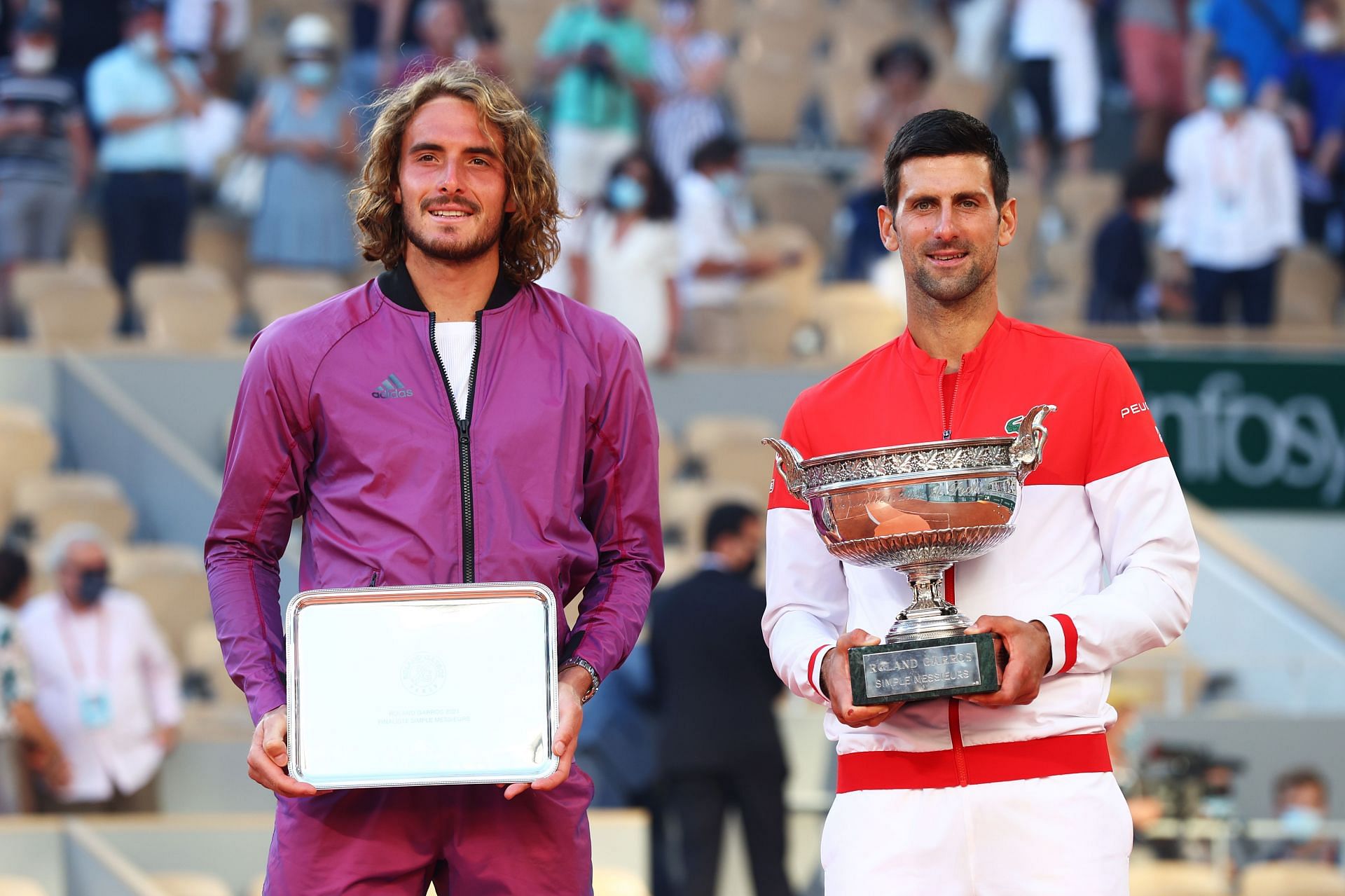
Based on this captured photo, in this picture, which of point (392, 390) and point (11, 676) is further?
point (11, 676)

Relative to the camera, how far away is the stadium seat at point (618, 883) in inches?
223

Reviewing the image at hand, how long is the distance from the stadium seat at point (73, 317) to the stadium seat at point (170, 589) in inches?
70.9

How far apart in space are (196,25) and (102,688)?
16.3 feet

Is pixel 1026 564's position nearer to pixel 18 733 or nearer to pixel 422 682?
pixel 422 682

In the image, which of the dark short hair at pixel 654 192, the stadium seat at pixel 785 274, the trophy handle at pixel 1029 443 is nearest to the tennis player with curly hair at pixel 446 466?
the trophy handle at pixel 1029 443

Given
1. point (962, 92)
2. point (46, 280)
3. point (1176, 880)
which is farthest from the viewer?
point (962, 92)

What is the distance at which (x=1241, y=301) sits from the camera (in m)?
10.6

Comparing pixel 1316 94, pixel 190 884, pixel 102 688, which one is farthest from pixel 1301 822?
pixel 1316 94

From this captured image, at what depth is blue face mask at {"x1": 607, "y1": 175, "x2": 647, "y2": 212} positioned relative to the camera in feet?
29.5

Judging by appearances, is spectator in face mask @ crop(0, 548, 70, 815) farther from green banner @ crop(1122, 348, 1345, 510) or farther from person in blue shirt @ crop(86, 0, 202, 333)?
green banner @ crop(1122, 348, 1345, 510)

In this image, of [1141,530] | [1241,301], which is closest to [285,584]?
[1141,530]

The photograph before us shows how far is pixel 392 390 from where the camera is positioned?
9.23 ft

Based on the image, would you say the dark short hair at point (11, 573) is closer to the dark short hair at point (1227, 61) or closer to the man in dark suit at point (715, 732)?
the man in dark suit at point (715, 732)

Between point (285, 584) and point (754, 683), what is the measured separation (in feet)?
4.91
